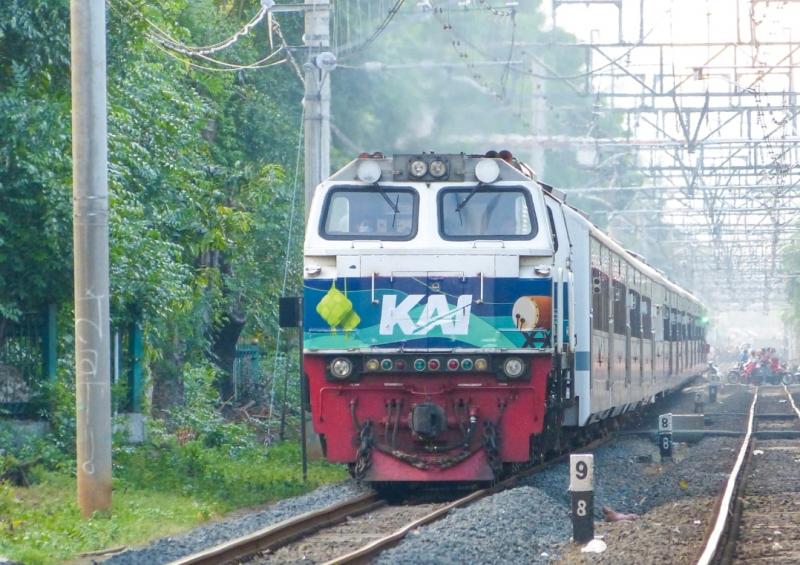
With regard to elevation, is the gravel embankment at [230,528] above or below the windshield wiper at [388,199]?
below

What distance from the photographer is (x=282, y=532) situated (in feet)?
35.9

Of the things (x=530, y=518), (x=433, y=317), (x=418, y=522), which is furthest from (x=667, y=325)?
(x=418, y=522)

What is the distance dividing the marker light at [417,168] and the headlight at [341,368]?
190 centimetres

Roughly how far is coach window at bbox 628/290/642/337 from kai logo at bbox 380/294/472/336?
8945 millimetres

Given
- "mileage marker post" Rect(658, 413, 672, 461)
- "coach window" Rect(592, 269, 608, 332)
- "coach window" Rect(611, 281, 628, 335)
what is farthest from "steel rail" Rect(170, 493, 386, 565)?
"coach window" Rect(611, 281, 628, 335)

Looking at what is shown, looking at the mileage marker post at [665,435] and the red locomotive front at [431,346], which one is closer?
the red locomotive front at [431,346]

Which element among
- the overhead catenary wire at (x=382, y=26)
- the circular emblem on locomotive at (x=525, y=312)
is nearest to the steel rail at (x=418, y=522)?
the circular emblem on locomotive at (x=525, y=312)

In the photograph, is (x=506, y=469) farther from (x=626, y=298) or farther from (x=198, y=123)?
(x=198, y=123)

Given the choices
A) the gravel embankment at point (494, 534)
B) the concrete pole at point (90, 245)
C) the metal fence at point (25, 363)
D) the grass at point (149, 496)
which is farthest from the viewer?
the metal fence at point (25, 363)

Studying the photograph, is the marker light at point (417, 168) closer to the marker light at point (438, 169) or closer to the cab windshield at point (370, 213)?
the marker light at point (438, 169)

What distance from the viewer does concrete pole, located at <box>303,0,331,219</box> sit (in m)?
18.3

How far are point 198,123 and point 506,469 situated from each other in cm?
858

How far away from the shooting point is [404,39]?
3312cm

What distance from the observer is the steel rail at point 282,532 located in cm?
958
